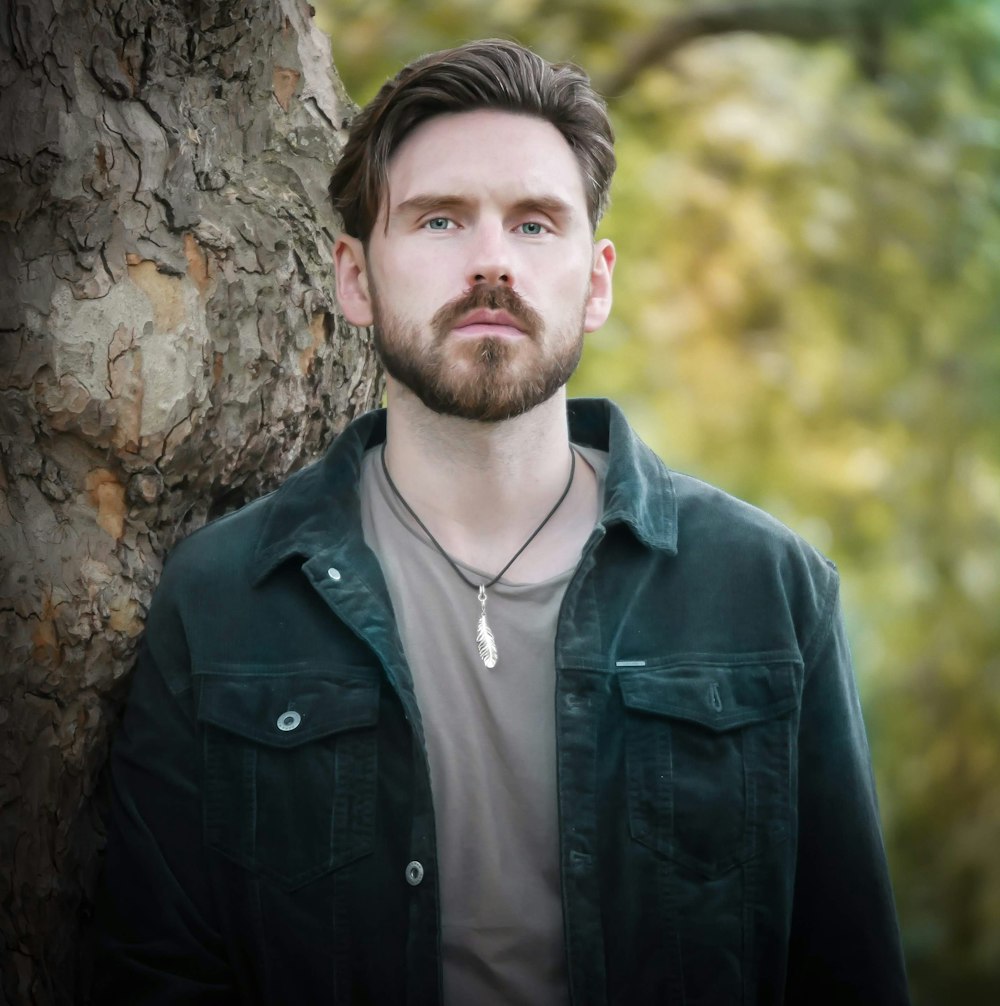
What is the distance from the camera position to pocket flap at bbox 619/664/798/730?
2.25m

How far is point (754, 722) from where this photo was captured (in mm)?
2270

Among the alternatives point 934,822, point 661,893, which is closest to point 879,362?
point 934,822

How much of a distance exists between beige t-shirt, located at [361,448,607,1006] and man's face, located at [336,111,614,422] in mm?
331

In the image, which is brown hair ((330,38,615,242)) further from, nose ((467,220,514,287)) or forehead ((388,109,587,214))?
nose ((467,220,514,287))

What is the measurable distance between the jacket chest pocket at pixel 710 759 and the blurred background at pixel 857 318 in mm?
3321

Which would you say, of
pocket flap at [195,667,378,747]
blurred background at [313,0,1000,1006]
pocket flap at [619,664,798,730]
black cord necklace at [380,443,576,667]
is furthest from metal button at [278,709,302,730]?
blurred background at [313,0,1000,1006]

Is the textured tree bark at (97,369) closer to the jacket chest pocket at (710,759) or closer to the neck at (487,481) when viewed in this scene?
the neck at (487,481)

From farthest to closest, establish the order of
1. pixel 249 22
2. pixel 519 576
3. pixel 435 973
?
pixel 249 22
pixel 519 576
pixel 435 973

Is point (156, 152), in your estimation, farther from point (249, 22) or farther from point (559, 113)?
point (559, 113)

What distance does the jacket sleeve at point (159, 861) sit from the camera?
2197mm

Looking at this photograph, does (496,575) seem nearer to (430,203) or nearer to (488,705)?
(488,705)

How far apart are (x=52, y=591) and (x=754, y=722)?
44.6 inches

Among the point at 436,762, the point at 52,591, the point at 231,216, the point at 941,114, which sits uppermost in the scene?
the point at 941,114

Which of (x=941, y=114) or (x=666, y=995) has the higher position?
(x=941, y=114)
